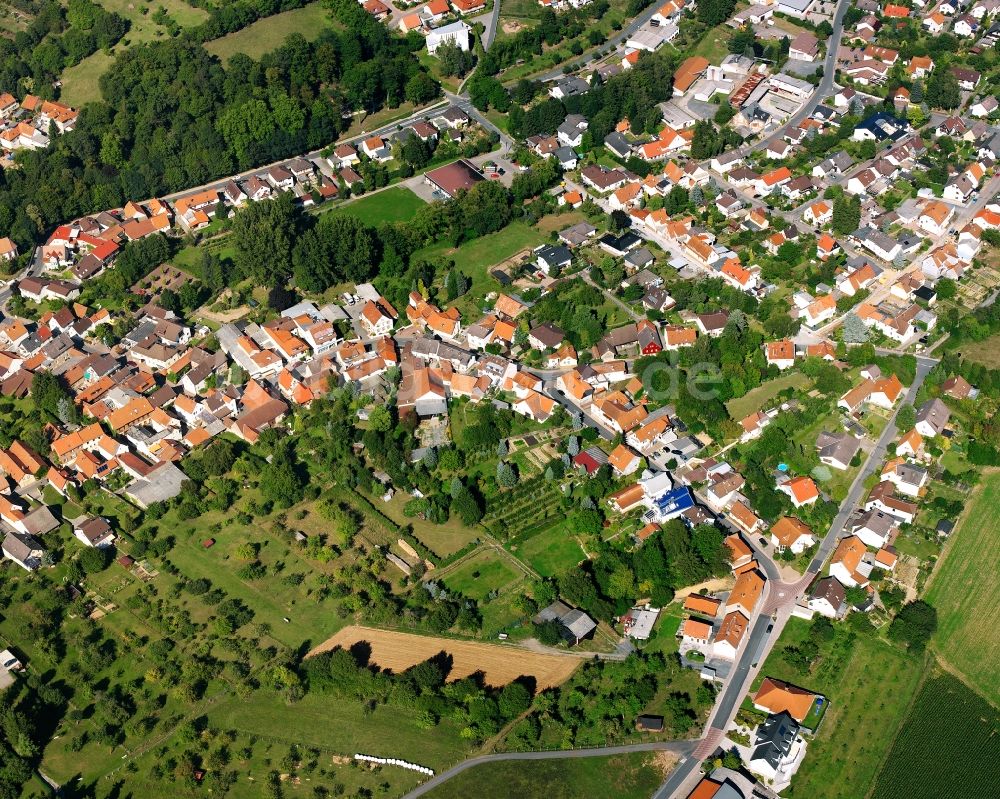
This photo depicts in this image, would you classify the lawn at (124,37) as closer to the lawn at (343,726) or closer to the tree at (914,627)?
the lawn at (343,726)

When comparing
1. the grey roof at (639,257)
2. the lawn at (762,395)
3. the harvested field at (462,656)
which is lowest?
the harvested field at (462,656)

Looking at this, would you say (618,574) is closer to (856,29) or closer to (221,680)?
(221,680)

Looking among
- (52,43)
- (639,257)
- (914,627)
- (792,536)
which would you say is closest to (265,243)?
(639,257)

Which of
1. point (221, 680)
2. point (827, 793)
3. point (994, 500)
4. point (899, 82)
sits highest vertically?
point (899, 82)

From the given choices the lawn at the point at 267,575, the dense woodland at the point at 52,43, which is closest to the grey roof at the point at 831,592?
the lawn at the point at 267,575

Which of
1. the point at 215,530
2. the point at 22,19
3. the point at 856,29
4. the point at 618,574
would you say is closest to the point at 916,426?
the point at 618,574

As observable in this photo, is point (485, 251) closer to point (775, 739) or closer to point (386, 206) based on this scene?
point (386, 206)
